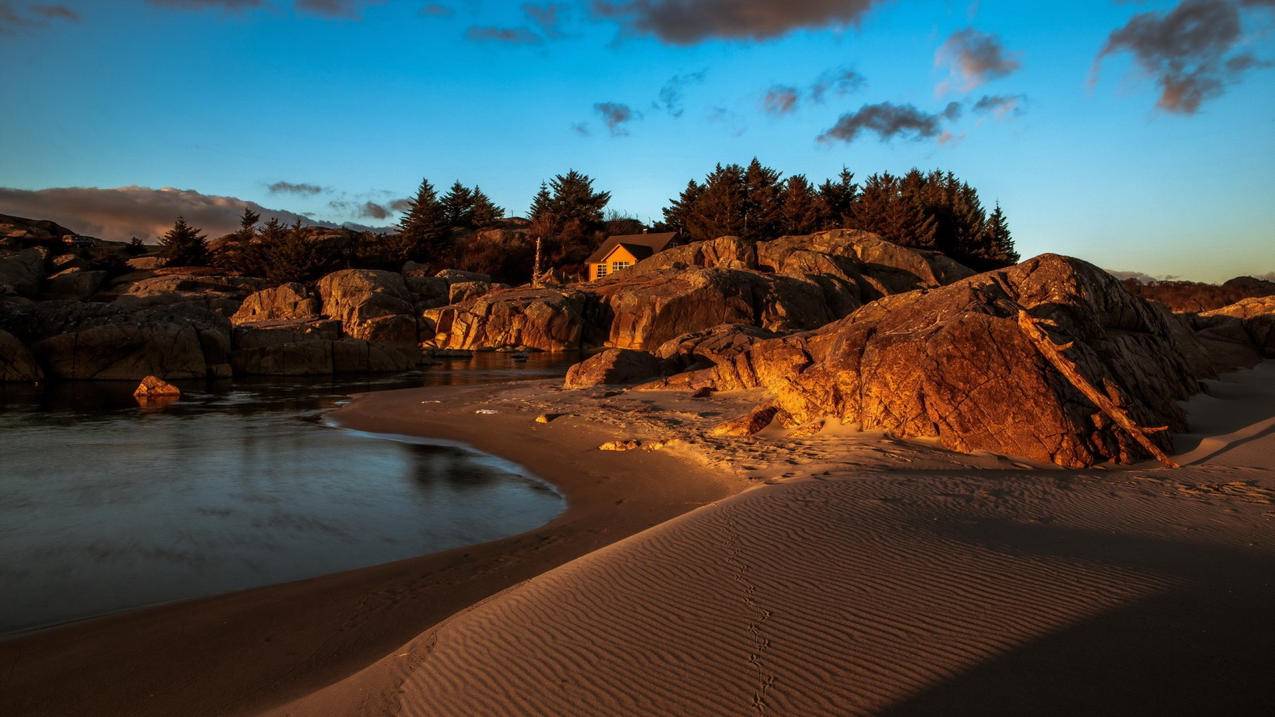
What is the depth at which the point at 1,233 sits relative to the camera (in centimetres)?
5262

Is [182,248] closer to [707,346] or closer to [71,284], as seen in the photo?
[71,284]

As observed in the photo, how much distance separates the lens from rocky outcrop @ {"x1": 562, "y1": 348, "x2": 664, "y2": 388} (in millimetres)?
16125

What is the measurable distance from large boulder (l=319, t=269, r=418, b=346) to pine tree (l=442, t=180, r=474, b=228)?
1107 inches

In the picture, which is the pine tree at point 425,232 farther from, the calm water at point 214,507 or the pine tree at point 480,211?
the calm water at point 214,507

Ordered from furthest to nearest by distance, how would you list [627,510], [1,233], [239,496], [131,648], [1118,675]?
[1,233]
[239,496]
[627,510]
[131,648]
[1118,675]

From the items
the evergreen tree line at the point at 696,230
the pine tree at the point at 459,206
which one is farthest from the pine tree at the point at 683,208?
the pine tree at the point at 459,206

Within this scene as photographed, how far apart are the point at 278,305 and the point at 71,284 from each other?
16111mm

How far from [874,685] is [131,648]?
437 cm

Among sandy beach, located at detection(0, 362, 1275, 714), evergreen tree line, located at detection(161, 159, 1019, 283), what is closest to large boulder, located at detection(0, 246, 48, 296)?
evergreen tree line, located at detection(161, 159, 1019, 283)

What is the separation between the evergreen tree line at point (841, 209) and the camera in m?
57.4

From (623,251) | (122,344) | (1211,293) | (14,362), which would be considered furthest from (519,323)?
(1211,293)

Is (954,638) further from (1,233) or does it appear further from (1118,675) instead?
(1,233)

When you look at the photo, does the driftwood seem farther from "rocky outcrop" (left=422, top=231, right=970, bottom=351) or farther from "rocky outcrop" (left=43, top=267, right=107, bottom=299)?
"rocky outcrop" (left=43, top=267, right=107, bottom=299)

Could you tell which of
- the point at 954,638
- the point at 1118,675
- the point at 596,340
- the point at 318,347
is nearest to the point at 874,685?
the point at 954,638
